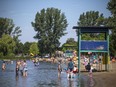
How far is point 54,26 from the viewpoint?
11938cm

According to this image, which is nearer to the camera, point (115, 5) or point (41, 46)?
point (115, 5)

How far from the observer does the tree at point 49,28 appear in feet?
384

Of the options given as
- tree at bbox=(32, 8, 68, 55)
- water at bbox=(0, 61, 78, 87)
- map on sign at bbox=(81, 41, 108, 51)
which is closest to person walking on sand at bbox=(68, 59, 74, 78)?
water at bbox=(0, 61, 78, 87)

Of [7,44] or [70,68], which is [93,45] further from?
[7,44]

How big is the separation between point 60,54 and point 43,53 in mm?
8905

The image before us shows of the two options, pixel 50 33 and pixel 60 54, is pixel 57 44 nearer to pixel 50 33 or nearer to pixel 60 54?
pixel 50 33

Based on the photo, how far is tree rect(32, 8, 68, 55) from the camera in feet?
384

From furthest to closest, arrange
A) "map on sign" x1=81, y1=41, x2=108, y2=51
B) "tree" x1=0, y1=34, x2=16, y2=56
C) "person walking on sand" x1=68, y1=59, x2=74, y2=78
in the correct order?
"tree" x1=0, y1=34, x2=16, y2=56
"map on sign" x1=81, y1=41, x2=108, y2=51
"person walking on sand" x1=68, y1=59, x2=74, y2=78

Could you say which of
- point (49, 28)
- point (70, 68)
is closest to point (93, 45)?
point (70, 68)

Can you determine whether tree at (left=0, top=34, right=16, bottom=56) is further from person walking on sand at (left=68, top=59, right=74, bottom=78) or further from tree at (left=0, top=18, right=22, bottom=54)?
person walking on sand at (left=68, top=59, right=74, bottom=78)

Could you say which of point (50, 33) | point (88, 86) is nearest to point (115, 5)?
point (88, 86)

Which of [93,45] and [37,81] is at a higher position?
[93,45]

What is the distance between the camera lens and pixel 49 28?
118 m

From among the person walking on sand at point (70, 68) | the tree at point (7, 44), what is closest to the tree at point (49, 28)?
the tree at point (7, 44)
